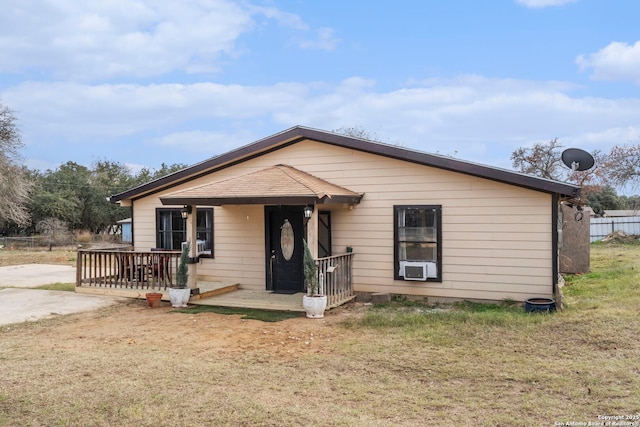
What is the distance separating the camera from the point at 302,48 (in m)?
15.8

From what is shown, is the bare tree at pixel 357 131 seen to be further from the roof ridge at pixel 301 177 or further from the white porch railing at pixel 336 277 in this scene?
the white porch railing at pixel 336 277

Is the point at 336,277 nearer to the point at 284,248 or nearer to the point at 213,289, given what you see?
the point at 284,248

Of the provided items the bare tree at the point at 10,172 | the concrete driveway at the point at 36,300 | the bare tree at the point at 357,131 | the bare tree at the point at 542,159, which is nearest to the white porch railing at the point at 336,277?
the concrete driveway at the point at 36,300

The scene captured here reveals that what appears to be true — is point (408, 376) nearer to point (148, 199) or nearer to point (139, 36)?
point (148, 199)

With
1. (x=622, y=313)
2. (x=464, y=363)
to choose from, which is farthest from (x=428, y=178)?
(x=464, y=363)

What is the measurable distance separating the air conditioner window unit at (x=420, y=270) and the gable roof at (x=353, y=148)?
1.91 m

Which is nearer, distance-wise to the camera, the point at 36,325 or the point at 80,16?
the point at 36,325

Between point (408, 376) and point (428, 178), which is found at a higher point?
point (428, 178)

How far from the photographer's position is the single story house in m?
8.55

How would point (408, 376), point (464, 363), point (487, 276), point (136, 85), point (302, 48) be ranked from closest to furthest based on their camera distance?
Answer: point (408, 376) < point (464, 363) < point (487, 276) < point (302, 48) < point (136, 85)

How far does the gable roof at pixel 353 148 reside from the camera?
824 centimetres

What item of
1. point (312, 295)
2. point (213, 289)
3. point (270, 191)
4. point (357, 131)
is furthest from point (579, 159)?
point (357, 131)

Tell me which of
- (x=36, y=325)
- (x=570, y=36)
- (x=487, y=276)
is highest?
(x=570, y=36)

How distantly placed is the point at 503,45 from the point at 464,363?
35.3ft
